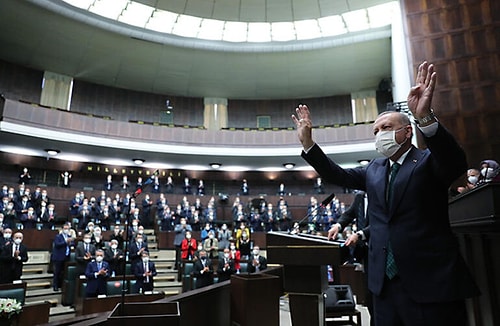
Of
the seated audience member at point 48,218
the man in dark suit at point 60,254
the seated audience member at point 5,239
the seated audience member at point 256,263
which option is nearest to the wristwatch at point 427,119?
the seated audience member at point 256,263

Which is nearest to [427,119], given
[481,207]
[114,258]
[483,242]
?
[481,207]

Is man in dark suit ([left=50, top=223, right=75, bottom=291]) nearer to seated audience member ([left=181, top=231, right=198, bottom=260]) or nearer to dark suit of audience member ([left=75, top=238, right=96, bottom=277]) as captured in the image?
dark suit of audience member ([left=75, top=238, right=96, bottom=277])

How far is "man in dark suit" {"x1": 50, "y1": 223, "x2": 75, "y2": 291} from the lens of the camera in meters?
6.88

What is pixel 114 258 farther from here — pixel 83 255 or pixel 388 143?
pixel 388 143

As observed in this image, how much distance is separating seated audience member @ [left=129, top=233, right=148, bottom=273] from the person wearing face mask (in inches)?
62.6

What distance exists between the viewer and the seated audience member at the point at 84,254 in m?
6.57

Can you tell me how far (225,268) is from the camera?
6.97 meters

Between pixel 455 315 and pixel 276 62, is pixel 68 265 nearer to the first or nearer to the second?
pixel 455 315

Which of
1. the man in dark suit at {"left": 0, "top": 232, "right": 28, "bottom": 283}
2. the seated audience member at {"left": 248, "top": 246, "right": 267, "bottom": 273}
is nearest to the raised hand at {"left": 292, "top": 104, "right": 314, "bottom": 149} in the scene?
the seated audience member at {"left": 248, "top": 246, "right": 267, "bottom": 273}

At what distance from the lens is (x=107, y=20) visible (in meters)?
12.6

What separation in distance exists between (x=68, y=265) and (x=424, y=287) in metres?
6.93

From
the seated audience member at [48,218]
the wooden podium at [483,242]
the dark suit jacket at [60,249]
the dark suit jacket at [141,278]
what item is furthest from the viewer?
the seated audience member at [48,218]

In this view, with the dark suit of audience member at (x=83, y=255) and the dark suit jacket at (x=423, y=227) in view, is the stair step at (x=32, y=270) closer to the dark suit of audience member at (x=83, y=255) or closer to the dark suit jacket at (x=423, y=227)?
the dark suit of audience member at (x=83, y=255)

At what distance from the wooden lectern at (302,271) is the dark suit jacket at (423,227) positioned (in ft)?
2.24
